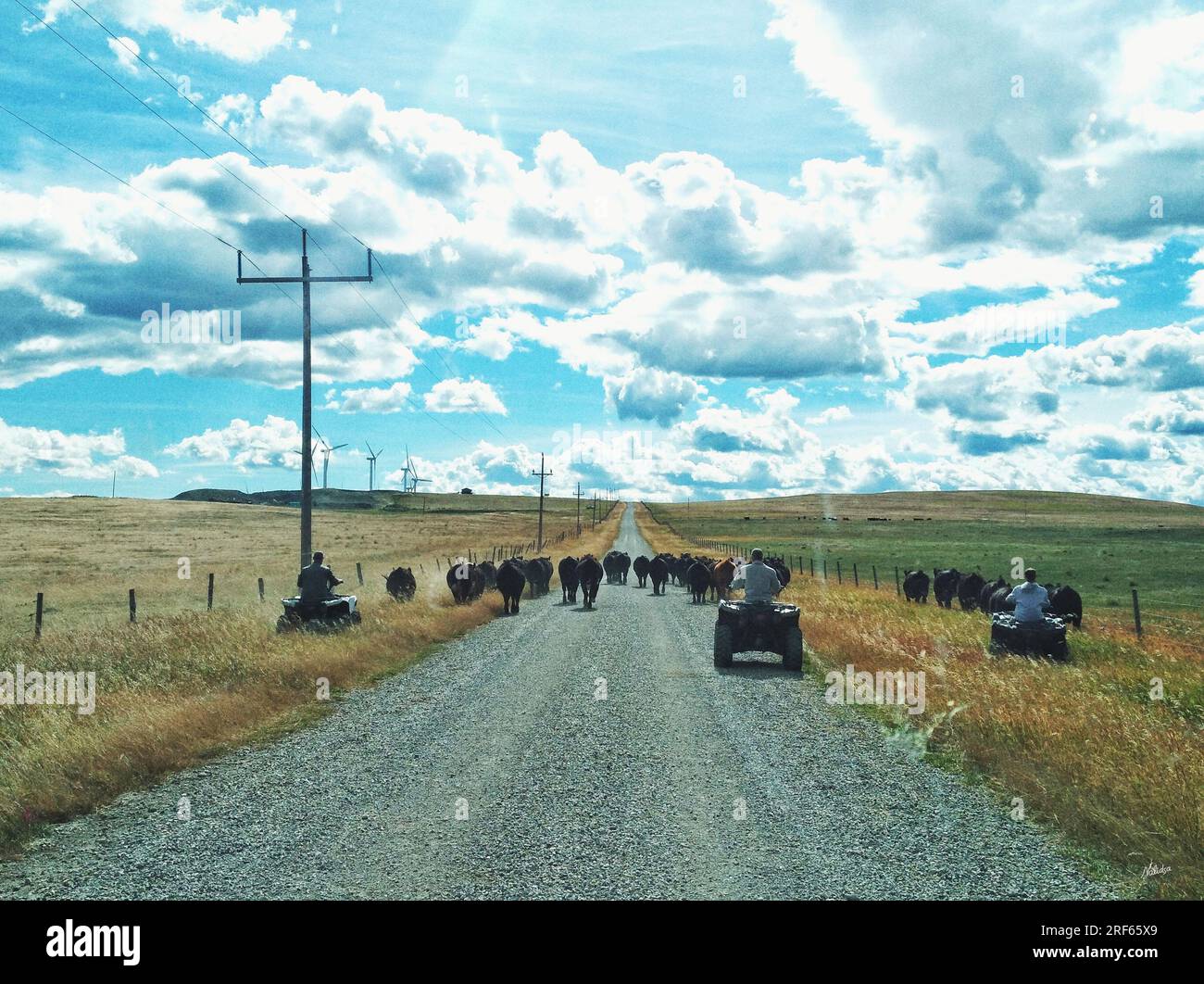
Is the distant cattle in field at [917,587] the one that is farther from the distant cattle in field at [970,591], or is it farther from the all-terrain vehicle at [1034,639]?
the all-terrain vehicle at [1034,639]

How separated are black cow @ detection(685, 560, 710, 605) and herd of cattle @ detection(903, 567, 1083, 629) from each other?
6.67 m

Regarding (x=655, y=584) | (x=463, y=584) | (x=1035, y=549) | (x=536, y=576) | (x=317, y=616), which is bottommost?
(x=1035, y=549)

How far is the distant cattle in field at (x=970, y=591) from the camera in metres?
28.5

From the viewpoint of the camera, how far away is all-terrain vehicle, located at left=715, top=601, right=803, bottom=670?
16.4 metres

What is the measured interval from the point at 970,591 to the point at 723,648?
15419 mm

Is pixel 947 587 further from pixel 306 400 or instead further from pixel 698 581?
pixel 306 400

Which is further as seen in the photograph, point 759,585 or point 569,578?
point 569,578

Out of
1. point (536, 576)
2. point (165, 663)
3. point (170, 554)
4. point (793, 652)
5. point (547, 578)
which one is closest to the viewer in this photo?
point (165, 663)

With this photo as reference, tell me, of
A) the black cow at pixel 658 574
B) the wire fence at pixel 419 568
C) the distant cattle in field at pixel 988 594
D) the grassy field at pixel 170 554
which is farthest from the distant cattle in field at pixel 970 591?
the grassy field at pixel 170 554

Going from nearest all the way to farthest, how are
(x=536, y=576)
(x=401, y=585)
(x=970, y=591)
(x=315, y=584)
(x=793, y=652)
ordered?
(x=793, y=652) → (x=315, y=584) → (x=401, y=585) → (x=970, y=591) → (x=536, y=576)

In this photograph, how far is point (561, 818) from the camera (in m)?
7.66

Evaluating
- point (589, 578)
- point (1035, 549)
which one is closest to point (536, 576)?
point (589, 578)

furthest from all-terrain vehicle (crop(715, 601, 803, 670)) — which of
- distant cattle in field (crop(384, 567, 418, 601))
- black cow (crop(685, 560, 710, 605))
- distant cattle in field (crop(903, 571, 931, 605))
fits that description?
distant cattle in field (crop(903, 571, 931, 605))
